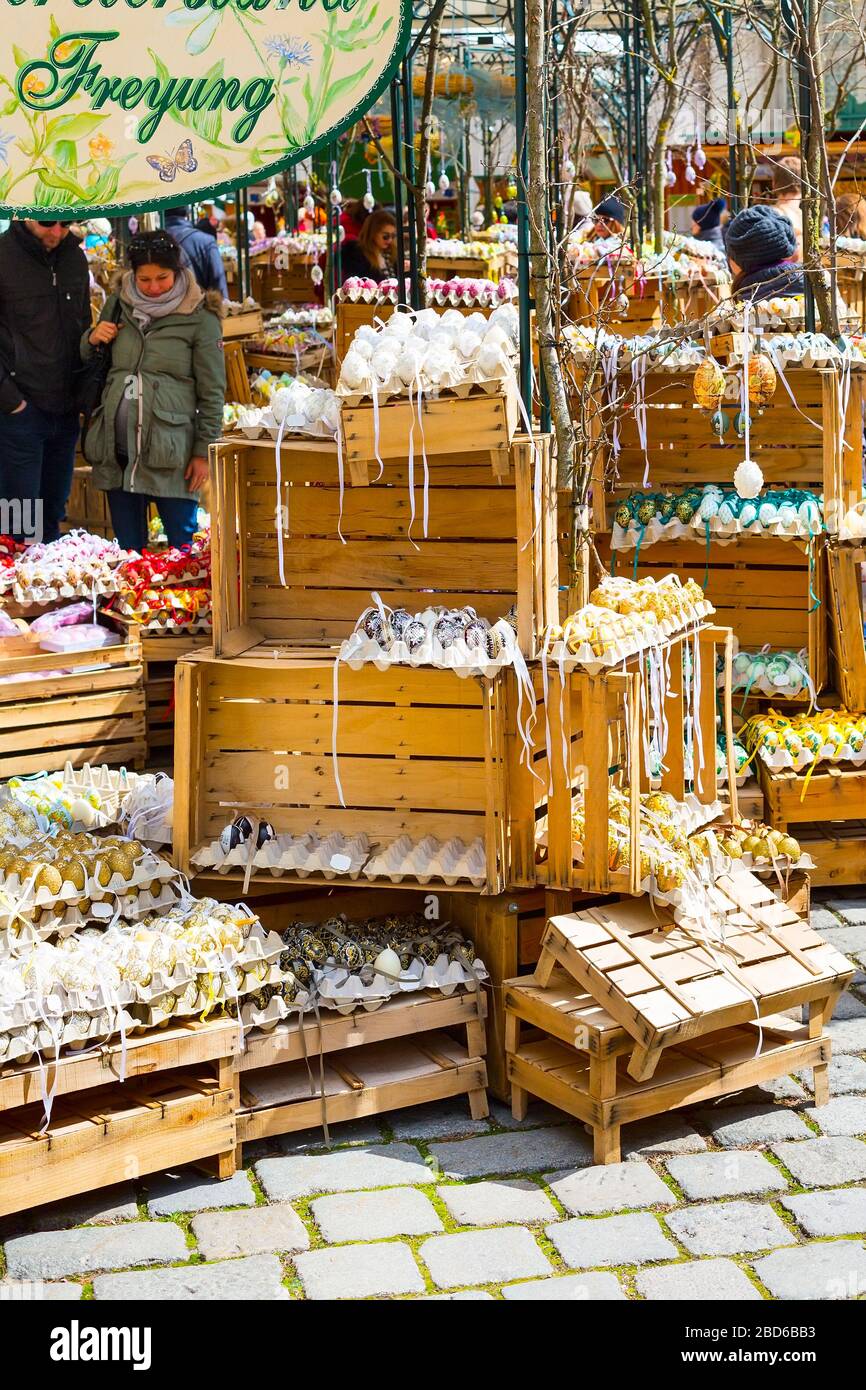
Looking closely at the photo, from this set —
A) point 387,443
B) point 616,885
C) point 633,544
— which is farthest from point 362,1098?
point 633,544

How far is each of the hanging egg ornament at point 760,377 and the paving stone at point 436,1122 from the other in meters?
3.03

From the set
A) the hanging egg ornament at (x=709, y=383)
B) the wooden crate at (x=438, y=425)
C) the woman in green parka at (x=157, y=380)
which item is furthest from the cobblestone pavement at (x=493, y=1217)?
the woman in green parka at (x=157, y=380)

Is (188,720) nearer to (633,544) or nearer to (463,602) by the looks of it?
(463,602)

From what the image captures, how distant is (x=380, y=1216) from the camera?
4.13 metres

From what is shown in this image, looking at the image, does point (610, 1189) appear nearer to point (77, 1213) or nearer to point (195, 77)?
point (77, 1213)

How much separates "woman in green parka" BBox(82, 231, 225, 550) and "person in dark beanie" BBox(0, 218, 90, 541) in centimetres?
32

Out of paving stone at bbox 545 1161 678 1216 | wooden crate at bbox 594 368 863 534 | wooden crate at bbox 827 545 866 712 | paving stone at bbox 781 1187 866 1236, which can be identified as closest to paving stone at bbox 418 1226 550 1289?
paving stone at bbox 545 1161 678 1216

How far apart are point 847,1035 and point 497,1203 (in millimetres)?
1526

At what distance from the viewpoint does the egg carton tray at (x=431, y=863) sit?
475 centimetres

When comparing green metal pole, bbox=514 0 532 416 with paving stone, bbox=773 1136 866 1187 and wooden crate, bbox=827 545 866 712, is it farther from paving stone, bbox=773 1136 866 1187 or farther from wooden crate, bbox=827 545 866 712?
paving stone, bbox=773 1136 866 1187

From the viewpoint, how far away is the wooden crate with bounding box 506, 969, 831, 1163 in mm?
4367

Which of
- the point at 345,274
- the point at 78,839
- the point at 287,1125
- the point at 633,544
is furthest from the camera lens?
the point at 345,274

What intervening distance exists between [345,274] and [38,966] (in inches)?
333
